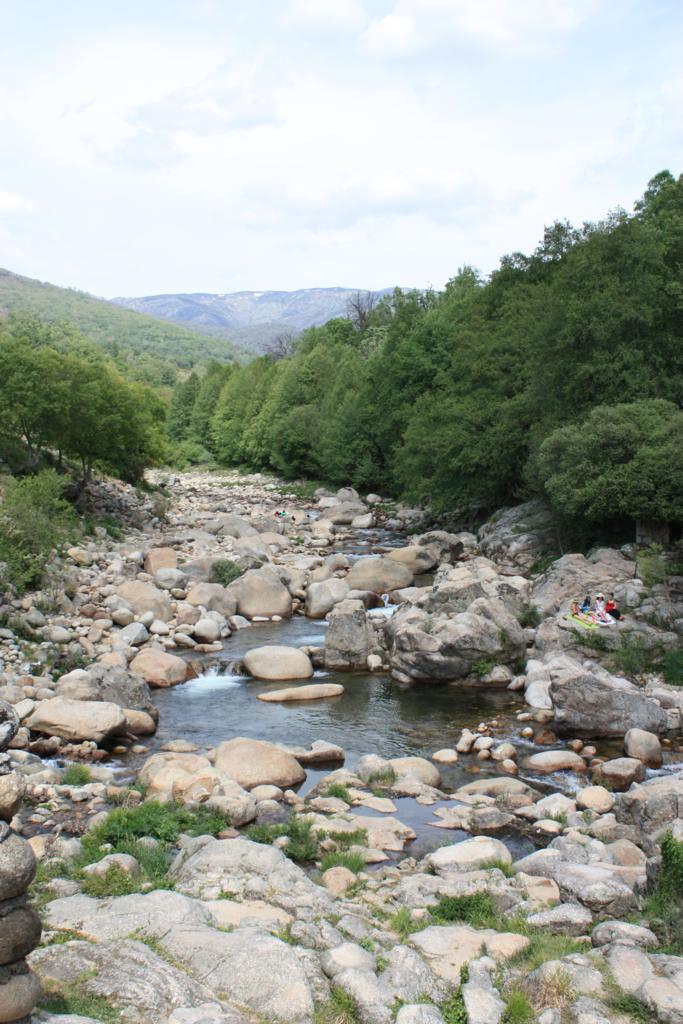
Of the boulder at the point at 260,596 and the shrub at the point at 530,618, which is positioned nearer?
the shrub at the point at 530,618

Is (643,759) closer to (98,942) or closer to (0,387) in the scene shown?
(98,942)

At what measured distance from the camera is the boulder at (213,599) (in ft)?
98.2

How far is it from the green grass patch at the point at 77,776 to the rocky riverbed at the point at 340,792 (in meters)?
0.13

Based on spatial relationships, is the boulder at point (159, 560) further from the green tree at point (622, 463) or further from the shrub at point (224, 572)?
the green tree at point (622, 463)

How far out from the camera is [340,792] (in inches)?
653

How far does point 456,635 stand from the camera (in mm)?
23750

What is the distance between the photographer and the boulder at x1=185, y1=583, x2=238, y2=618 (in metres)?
29.9

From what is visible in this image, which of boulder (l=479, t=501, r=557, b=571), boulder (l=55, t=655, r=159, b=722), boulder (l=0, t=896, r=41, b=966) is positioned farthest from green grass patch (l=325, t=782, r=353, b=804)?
boulder (l=479, t=501, r=557, b=571)

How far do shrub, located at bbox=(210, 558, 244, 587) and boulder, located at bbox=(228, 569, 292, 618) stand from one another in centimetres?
220

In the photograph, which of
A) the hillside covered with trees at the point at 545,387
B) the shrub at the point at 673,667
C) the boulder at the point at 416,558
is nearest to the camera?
the shrub at the point at 673,667

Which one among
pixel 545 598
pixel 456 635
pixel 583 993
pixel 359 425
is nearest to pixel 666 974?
pixel 583 993

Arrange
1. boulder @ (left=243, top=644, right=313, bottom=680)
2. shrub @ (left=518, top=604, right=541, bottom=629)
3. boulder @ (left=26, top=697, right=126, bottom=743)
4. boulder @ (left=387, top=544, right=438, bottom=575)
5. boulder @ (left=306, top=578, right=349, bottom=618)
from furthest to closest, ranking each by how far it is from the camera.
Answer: boulder @ (left=387, top=544, right=438, bottom=575) < boulder @ (left=306, top=578, right=349, bottom=618) < shrub @ (left=518, top=604, right=541, bottom=629) < boulder @ (left=243, top=644, right=313, bottom=680) < boulder @ (left=26, top=697, right=126, bottom=743)

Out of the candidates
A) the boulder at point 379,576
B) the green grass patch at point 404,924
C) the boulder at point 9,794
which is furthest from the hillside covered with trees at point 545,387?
the boulder at point 9,794

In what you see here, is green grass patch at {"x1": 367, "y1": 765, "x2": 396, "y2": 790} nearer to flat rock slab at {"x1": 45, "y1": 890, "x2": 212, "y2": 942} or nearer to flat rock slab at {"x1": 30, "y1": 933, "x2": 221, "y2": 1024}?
flat rock slab at {"x1": 45, "y1": 890, "x2": 212, "y2": 942}
